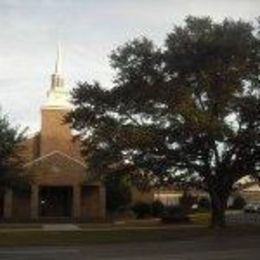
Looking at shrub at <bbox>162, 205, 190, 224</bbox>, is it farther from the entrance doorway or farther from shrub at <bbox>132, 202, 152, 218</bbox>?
the entrance doorway

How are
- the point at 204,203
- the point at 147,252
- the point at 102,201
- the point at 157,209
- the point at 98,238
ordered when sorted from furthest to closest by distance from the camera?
the point at 204,203 → the point at 157,209 → the point at 102,201 → the point at 98,238 → the point at 147,252

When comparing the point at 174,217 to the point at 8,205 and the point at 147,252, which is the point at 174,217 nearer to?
the point at 8,205

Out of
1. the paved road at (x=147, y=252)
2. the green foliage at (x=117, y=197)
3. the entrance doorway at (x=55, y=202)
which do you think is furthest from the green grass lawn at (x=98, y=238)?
the entrance doorway at (x=55, y=202)

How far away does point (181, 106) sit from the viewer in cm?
4494

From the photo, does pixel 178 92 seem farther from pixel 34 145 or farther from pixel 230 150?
pixel 34 145

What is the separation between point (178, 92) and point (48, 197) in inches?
1260

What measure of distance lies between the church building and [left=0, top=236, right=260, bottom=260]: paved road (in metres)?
33.1

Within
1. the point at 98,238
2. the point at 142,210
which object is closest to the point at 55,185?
the point at 142,210

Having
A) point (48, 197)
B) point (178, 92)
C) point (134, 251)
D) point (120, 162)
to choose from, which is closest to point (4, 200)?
point (48, 197)

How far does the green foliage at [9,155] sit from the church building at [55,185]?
12.0 meters

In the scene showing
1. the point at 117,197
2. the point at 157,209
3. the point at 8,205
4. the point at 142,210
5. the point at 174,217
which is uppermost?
the point at 117,197

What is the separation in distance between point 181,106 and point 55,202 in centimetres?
3244

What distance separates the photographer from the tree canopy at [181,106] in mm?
45719

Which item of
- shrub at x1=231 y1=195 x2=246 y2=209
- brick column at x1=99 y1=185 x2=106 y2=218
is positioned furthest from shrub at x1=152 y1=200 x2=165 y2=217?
shrub at x1=231 y1=195 x2=246 y2=209
